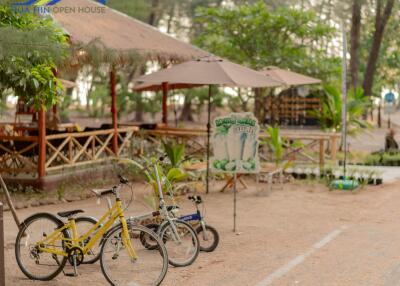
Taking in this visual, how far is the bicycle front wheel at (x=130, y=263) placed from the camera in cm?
611

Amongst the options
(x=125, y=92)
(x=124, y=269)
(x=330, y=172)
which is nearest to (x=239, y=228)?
(x=124, y=269)

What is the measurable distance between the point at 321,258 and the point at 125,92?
24.3 metres

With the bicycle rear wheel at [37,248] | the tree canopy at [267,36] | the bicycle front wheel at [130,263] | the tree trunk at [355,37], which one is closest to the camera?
the bicycle front wheel at [130,263]

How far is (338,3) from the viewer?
4084 cm

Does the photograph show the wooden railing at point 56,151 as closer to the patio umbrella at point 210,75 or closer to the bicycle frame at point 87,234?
the patio umbrella at point 210,75

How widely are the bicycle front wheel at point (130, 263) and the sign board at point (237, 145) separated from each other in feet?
10.1

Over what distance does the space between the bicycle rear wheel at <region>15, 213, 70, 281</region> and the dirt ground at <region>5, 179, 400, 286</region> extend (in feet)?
0.37

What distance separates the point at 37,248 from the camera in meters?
6.45

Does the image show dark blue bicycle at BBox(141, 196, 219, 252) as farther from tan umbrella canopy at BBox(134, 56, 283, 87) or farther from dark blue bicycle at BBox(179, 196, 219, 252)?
tan umbrella canopy at BBox(134, 56, 283, 87)

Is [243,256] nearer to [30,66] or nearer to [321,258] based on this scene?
[321,258]

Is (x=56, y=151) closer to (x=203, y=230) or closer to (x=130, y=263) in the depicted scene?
(x=203, y=230)

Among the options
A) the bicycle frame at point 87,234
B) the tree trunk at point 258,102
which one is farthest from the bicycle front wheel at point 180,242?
the tree trunk at point 258,102

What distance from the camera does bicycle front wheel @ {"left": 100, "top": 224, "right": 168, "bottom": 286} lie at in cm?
611

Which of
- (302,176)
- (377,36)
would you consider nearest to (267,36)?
(377,36)
